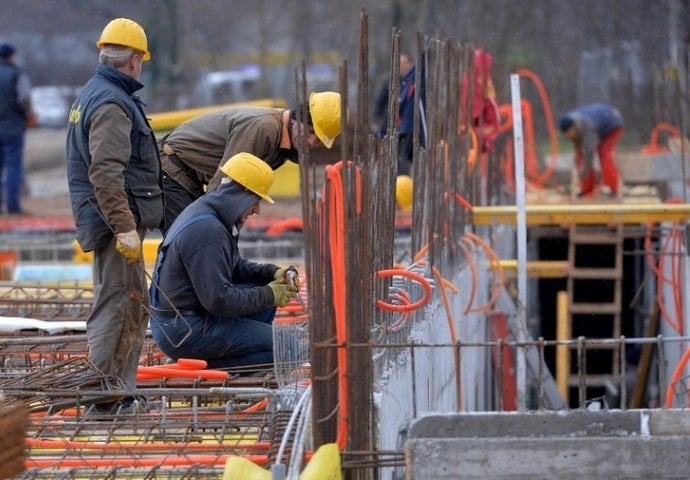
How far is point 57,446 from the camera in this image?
19.8ft

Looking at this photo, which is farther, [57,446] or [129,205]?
[129,205]

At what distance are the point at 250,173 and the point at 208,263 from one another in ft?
1.63

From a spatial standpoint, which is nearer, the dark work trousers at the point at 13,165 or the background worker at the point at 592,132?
the background worker at the point at 592,132

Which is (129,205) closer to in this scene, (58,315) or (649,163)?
(58,315)

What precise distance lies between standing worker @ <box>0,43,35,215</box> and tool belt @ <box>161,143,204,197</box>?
10.5m

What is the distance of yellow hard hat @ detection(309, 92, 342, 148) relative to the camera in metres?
7.93

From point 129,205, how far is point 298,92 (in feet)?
5.01

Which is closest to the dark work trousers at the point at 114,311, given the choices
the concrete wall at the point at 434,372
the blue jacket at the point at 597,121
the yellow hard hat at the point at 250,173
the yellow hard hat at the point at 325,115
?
the yellow hard hat at the point at 250,173

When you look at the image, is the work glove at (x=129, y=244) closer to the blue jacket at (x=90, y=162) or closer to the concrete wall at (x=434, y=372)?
the blue jacket at (x=90, y=162)

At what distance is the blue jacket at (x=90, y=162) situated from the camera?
21.9 feet

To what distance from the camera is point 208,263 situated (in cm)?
698

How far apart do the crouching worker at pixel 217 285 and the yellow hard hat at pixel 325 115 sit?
0.78m

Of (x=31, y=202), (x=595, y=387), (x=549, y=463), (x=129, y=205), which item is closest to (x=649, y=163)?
(x=595, y=387)

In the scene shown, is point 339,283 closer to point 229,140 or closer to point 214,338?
point 214,338
